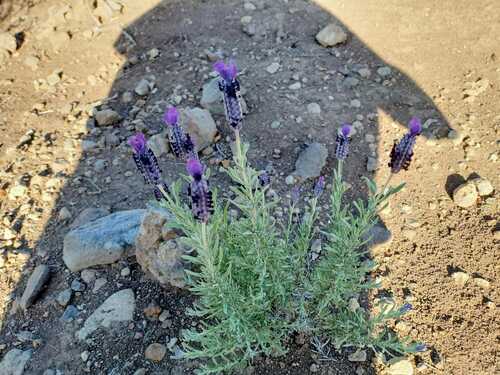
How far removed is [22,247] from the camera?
12.8 ft

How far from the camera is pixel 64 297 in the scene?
343 cm

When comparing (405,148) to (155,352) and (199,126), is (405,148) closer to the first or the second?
(155,352)

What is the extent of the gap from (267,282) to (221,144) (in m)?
1.87

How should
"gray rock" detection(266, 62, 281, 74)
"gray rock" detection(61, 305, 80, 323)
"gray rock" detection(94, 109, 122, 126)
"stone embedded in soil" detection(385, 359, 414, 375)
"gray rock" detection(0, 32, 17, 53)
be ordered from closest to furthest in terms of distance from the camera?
"stone embedded in soil" detection(385, 359, 414, 375) → "gray rock" detection(61, 305, 80, 323) → "gray rock" detection(94, 109, 122, 126) → "gray rock" detection(266, 62, 281, 74) → "gray rock" detection(0, 32, 17, 53)

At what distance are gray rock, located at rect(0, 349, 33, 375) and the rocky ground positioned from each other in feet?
0.04

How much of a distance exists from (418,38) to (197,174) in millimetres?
4245

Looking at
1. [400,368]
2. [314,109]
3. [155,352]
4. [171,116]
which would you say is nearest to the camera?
[171,116]

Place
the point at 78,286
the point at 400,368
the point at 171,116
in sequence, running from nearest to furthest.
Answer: the point at 171,116 < the point at 400,368 < the point at 78,286

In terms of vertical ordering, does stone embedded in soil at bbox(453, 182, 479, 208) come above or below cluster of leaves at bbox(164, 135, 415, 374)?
below

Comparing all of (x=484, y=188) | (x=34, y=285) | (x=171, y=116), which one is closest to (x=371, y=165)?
Answer: (x=484, y=188)

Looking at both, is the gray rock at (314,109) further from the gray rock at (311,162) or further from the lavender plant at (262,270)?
the lavender plant at (262,270)

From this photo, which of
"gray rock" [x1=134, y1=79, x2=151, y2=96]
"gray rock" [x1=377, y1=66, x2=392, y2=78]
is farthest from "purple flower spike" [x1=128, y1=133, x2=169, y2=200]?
"gray rock" [x1=377, y1=66, x2=392, y2=78]

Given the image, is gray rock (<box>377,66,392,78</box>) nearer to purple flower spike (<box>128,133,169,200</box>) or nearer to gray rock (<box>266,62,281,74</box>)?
gray rock (<box>266,62,281,74</box>)

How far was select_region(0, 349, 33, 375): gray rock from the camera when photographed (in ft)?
10.4
